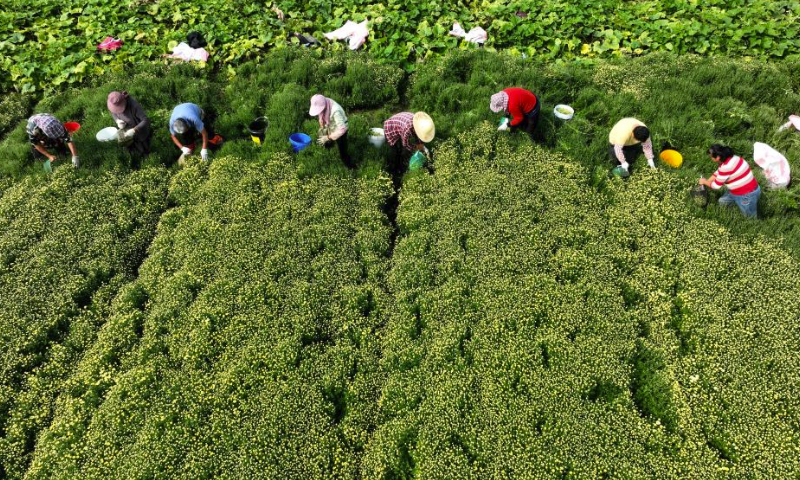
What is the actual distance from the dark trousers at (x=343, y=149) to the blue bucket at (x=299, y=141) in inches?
21.1

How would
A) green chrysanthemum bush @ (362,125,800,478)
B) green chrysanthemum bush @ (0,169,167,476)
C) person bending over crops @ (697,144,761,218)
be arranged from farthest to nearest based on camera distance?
1. person bending over crops @ (697,144,761,218)
2. green chrysanthemum bush @ (0,169,167,476)
3. green chrysanthemum bush @ (362,125,800,478)

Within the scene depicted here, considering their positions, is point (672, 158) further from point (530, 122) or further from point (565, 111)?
point (530, 122)

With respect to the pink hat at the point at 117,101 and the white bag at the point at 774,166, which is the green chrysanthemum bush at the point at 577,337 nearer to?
the white bag at the point at 774,166

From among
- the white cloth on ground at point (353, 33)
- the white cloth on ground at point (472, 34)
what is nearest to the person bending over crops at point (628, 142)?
the white cloth on ground at point (472, 34)

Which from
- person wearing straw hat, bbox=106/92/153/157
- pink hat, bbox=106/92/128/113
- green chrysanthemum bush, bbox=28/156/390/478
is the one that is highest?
pink hat, bbox=106/92/128/113

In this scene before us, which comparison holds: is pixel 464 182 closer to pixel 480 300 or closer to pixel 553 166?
pixel 553 166

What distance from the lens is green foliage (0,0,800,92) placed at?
11.5 m

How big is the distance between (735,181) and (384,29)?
8.74 metres

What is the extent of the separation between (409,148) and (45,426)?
7072 mm

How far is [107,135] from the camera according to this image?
952 centimetres

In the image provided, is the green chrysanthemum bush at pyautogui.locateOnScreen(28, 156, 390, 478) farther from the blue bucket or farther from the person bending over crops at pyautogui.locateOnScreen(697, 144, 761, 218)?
the person bending over crops at pyautogui.locateOnScreen(697, 144, 761, 218)

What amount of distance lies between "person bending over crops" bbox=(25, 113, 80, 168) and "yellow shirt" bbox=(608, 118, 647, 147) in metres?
10.2

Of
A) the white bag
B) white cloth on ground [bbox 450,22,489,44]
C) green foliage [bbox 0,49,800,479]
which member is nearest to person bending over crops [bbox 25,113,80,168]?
green foliage [bbox 0,49,800,479]

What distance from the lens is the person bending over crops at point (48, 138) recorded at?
28.5ft
